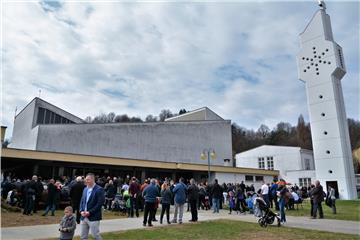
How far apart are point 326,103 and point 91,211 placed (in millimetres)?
29625

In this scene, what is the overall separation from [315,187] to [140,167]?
1740 centimetres

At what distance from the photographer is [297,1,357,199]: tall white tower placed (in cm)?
2864

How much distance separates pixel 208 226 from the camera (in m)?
10.2

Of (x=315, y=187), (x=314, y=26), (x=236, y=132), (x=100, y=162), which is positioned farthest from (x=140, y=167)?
(x=236, y=132)

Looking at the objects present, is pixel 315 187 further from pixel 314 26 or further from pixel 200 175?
pixel 314 26

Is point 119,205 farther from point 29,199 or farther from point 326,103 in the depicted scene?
point 326,103

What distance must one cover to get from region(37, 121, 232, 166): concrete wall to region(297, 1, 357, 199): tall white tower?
34.8 ft

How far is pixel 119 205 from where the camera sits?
555 inches

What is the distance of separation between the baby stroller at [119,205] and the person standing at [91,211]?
829cm

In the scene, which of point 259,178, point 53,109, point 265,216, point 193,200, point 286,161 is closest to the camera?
point 265,216

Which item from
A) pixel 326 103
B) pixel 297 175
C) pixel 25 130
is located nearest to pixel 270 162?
pixel 297 175

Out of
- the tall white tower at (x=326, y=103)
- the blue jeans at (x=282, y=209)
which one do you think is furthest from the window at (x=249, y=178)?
the blue jeans at (x=282, y=209)

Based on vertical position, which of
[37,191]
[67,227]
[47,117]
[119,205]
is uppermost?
[47,117]

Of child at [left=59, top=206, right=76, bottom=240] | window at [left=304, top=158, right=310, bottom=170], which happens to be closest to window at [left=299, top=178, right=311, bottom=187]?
window at [left=304, top=158, right=310, bottom=170]
